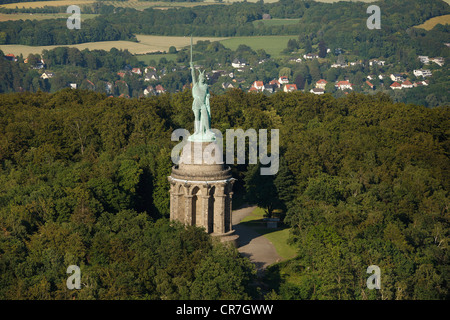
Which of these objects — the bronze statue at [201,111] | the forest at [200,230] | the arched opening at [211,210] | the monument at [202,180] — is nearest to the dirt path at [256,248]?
the forest at [200,230]

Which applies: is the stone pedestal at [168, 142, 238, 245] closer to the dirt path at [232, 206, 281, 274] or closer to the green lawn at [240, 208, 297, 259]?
the dirt path at [232, 206, 281, 274]

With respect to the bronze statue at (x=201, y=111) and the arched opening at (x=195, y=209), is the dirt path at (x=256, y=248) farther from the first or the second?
the bronze statue at (x=201, y=111)

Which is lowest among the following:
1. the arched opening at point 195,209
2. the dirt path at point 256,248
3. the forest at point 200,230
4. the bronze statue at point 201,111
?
the dirt path at point 256,248

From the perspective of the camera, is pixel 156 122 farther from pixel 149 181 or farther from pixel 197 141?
pixel 197 141

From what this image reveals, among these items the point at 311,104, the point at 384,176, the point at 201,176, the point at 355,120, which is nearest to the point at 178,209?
the point at 201,176

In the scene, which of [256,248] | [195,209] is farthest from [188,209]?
[256,248]

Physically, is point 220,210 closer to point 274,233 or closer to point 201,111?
point 201,111

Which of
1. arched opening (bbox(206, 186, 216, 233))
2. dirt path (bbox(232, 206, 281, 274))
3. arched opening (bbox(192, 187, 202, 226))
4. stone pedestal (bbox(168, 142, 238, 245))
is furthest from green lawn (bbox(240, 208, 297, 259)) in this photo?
arched opening (bbox(192, 187, 202, 226))
